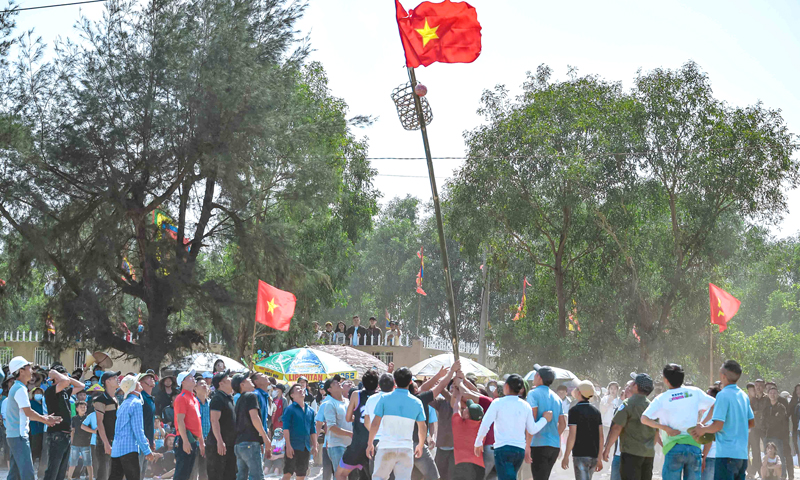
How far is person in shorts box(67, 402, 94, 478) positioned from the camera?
40.6ft

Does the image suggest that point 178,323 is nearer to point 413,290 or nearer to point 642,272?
point 642,272

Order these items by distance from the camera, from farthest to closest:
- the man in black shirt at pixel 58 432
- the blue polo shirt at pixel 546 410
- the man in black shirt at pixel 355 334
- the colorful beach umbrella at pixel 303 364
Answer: the man in black shirt at pixel 355 334, the colorful beach umbrella at pixel 303 364, the man in black shirt at pixel 58 432, the blue polo shirt at pixel 546 410

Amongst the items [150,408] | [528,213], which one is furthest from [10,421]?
[528,213]

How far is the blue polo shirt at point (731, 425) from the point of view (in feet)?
25.2

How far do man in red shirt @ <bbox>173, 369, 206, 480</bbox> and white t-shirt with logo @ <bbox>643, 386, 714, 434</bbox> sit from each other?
545 centimetres

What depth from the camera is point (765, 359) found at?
5138 cm

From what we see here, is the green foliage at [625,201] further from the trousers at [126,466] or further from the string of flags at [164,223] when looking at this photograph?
the trousers at [126,466]

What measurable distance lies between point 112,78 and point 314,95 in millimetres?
11881

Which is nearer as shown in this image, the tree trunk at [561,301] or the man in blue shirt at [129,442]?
the man in blue shirt at [129,442]

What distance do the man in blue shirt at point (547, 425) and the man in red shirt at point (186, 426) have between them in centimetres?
407

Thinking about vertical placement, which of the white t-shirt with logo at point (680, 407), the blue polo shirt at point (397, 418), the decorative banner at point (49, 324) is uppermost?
the decorative banner at point (49, 324)

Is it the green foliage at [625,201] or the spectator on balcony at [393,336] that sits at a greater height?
the green foliage at [625,201]

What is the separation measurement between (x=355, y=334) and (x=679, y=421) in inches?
1010

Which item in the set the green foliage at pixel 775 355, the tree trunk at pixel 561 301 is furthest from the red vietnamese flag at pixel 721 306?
the green foliage at pixel 775 355
